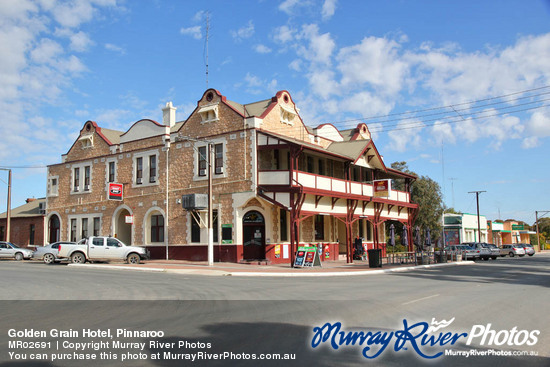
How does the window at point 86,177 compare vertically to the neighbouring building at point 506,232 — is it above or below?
above

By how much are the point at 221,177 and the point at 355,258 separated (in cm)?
1188

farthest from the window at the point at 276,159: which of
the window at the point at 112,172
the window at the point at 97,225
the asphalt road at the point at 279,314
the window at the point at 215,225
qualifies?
the window at the point at 97,225

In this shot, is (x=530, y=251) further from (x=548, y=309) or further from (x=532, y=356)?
(x=532, y=356)

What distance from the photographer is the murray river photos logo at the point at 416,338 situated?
7.03 metres

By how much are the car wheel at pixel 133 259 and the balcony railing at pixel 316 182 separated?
331 inches

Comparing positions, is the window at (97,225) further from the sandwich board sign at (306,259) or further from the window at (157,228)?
the sandwich board sign at (306,259)

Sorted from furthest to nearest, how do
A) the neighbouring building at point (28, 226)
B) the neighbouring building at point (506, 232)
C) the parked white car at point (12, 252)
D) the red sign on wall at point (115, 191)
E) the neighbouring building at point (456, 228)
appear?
the neighbouring building at point (506, 232) → the neighbouring building at point (456, 228) → the neighbouring building at point (28, 226) → the parked white car at point (12, 252) → the red sign on wall at point (115, 191)

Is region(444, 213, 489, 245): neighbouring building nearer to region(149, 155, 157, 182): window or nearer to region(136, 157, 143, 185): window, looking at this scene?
region(149, 155, 157, 182): window

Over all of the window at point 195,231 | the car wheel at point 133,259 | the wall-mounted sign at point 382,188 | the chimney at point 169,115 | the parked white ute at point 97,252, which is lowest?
the car wheel at point 133,259

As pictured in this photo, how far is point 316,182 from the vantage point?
27844 millimetres

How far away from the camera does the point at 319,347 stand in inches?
275

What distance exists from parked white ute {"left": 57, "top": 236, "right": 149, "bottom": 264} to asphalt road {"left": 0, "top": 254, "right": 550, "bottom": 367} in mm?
11418

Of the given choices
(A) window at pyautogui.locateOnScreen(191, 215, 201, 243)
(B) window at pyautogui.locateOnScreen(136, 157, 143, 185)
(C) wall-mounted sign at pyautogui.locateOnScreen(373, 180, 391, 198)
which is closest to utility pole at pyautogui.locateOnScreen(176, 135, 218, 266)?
(A) window at pyautogui.locateOnScreen(191, 215, 201, 243)

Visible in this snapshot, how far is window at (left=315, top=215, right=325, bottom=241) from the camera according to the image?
32.2 m
